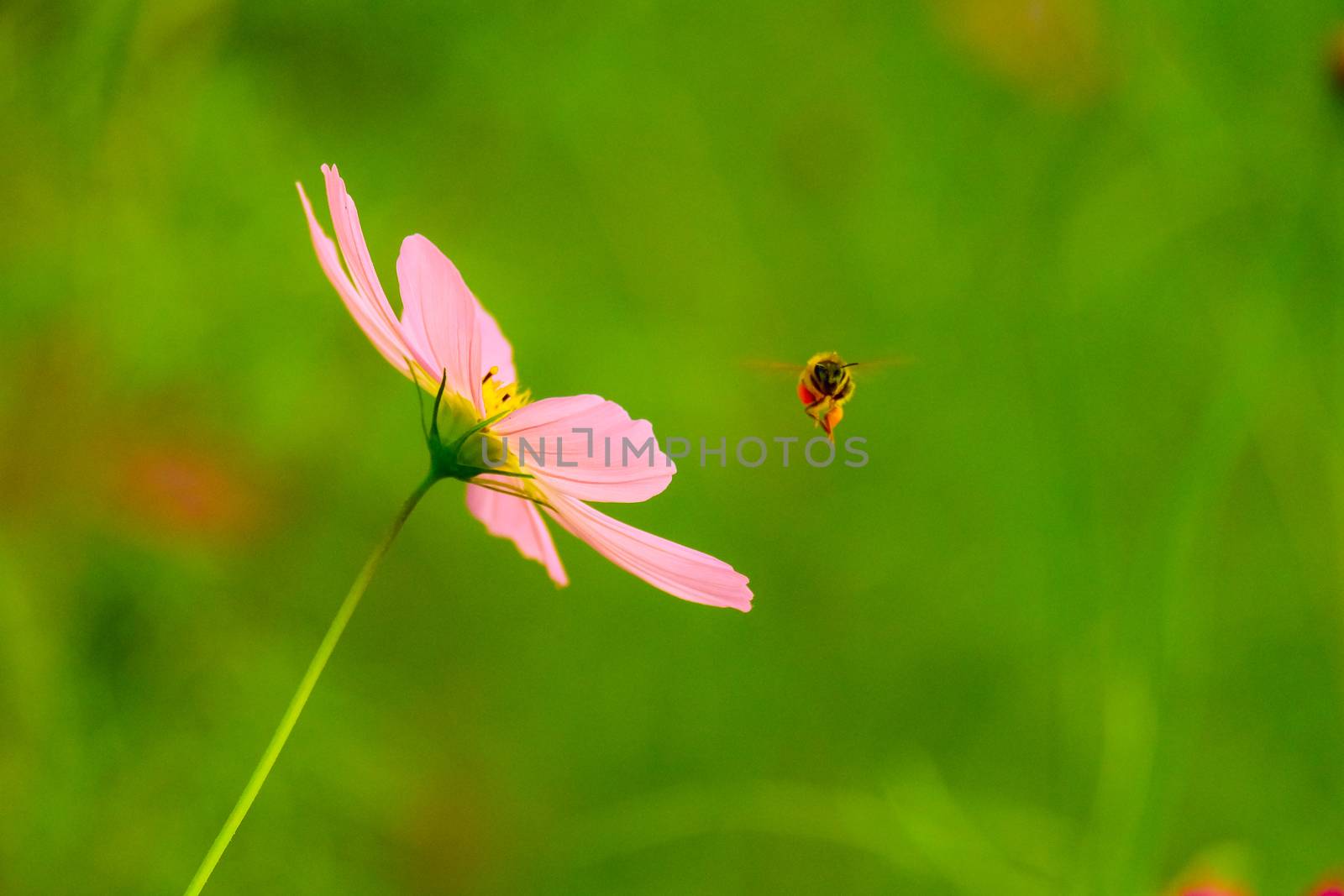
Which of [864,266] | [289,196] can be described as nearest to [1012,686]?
[864,266]

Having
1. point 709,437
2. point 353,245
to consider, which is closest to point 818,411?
point 353,245

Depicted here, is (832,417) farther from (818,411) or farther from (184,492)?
(184,492)

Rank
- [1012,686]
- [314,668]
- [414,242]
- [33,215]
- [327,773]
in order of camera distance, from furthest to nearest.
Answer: [1012,686], [327,773], [33,215], [414,242], [314,668]

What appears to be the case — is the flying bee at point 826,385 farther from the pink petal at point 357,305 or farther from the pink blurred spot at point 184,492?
the pink blurred spot at point 184,492

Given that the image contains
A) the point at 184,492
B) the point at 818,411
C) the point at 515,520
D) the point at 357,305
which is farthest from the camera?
the point at 184,492

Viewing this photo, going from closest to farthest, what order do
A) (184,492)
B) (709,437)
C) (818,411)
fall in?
(818,411) < (184,492) < (709,437)

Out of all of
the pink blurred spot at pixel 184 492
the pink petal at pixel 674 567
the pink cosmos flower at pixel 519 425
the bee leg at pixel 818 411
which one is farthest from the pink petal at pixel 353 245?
the pink blurred spot at pixel 184 492

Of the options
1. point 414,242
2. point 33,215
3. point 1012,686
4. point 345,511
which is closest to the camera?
point 414,242

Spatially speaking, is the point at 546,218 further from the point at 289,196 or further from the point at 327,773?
the point at 327,773
